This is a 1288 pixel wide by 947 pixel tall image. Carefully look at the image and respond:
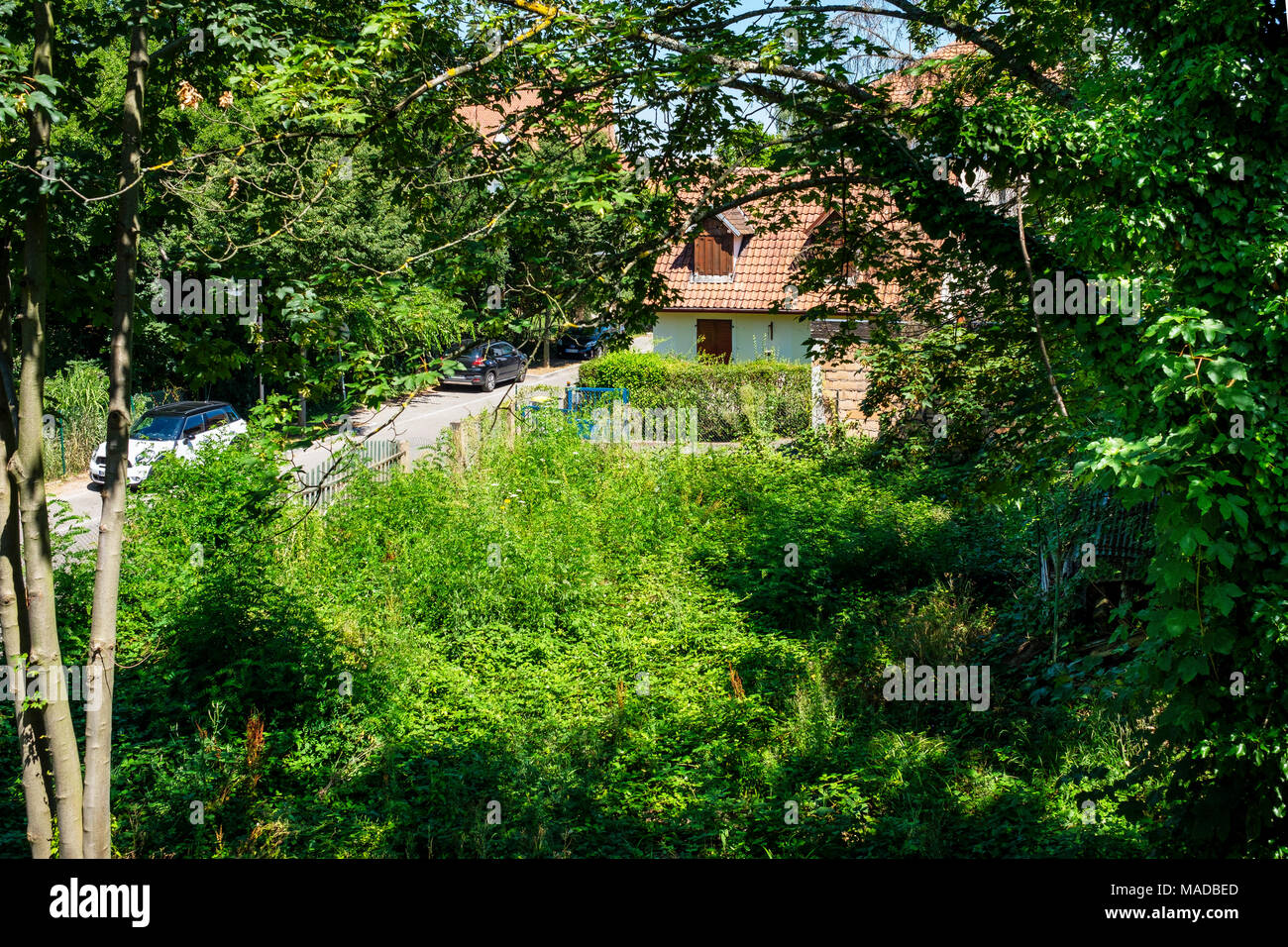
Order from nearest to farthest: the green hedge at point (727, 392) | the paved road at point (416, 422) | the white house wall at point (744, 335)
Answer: the paved road at point (416, 422), the green hedge at point (727, 392), the white house wall at point (744, 335)

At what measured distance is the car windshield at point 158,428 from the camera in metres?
16.6

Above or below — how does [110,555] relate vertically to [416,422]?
below

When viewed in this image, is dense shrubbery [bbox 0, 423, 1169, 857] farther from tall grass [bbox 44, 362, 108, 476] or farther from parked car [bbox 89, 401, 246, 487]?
tall grass [bbox 44, 362, 108, 476]

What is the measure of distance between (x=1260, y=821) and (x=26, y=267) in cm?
614

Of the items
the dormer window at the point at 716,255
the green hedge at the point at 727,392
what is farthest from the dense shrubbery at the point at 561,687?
the dormer window at the point at 716,255

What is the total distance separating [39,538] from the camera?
158 inches

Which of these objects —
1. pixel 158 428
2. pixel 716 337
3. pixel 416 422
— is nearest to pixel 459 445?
pixel 158 428

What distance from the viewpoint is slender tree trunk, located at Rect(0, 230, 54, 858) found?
401 cm

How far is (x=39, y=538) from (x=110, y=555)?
0.34 m

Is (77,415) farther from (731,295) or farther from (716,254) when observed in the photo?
(716,254)

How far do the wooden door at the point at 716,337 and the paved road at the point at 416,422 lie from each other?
13.8 ft

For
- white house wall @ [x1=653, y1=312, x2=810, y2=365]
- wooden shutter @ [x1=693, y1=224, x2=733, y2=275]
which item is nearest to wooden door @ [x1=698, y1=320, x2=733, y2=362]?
white house wall @ [x1=653, y1=312, x2=810, y2=365]

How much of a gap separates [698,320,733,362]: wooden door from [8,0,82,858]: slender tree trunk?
81.9 ft

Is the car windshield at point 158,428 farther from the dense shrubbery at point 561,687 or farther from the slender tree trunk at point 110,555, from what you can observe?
the slender tree trunk at point 110,555
